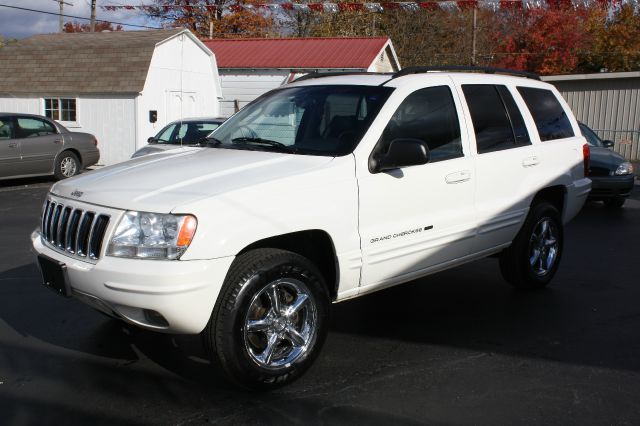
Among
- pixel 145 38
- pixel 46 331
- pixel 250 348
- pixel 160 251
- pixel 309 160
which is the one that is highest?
pixel 145 38

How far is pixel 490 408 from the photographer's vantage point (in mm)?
3842

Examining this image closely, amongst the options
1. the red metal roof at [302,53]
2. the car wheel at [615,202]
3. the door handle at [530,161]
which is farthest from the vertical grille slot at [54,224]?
the red metal roof at [302,53]

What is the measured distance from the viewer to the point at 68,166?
15.2 metres

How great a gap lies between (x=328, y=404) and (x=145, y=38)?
1884 centimetres

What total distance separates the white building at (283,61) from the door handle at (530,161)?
1899 cm

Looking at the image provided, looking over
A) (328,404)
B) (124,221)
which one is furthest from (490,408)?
(124,221)

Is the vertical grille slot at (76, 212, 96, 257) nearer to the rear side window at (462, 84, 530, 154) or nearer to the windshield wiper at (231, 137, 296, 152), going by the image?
the windshield wiper at (231, 137, 296, 152)

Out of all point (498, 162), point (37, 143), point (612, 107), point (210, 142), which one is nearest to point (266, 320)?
point (210, 142)

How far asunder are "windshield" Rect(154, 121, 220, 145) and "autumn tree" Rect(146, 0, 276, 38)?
2693 cm

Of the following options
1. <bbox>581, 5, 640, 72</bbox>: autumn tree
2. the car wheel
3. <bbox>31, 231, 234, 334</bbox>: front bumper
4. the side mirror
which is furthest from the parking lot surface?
<bbox>581, 5, 640, 72</bbox>: autumn tree

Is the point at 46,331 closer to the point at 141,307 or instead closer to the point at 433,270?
the point at 141,307

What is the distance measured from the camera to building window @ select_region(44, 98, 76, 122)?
20.5 metres

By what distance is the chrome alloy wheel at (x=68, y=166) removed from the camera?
15.1 metres

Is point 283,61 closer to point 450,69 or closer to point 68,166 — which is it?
point 68,166
